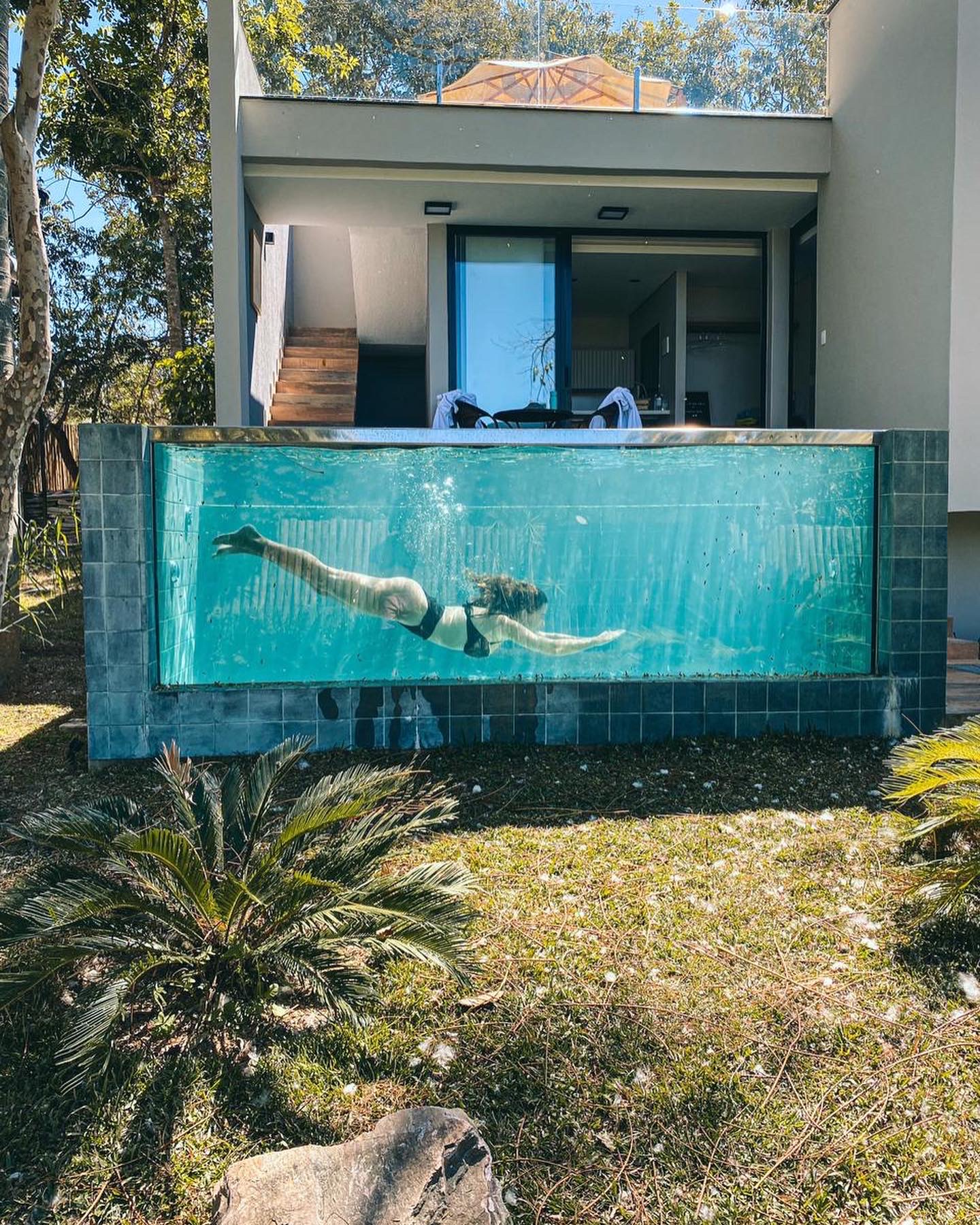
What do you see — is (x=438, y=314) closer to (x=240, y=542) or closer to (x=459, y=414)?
(x=459, y=414)

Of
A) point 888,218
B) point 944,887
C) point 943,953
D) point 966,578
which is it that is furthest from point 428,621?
point 888,218

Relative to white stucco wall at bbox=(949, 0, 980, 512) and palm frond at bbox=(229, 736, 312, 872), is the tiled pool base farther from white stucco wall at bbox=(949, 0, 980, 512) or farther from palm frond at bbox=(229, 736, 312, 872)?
white stucco wall at bbox=(949, 0, 980, 512)

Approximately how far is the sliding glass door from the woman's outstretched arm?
5784 mm

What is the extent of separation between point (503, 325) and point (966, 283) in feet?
15.9

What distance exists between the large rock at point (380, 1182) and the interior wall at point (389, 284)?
11449 millimetres

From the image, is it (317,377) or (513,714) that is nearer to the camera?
(513,714)

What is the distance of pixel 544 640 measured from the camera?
525 cm

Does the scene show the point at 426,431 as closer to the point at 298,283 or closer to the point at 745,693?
the point at 745,693

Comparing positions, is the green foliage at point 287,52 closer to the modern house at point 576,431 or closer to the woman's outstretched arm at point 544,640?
the modern house at point 576,431

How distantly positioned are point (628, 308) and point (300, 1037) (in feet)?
44.4

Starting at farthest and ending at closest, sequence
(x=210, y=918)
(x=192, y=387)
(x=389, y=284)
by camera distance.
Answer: (x=389, y=284)
(x=192, y=387)
(x=210, y=918)

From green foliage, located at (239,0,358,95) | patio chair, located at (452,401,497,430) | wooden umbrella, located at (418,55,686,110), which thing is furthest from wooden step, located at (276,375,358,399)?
patio chair, located at (452,401,497,430)

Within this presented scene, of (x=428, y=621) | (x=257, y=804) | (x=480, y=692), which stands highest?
(x=428, y=621)

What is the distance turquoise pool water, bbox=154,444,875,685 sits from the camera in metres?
5.04
